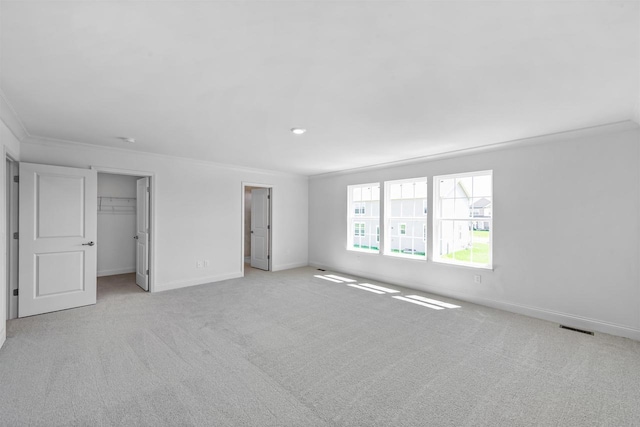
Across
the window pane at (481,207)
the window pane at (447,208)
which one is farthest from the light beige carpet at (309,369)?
the window pane at (447,208)

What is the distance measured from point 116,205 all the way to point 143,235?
2.06m

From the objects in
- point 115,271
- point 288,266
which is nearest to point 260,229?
point 288,266

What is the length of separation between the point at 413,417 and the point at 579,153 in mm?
3703

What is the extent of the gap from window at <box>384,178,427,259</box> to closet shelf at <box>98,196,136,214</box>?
5.77 metres

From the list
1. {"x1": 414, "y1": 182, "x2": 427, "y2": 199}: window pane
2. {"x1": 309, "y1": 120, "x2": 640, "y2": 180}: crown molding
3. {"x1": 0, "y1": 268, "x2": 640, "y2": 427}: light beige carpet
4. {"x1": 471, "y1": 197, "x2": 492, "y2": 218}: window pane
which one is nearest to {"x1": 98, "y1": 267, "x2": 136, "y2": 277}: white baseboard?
{"x1": 0, "y1": 268, "x2": 640, "y2": 427}: light beige carpet

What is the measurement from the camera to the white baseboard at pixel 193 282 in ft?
16.8

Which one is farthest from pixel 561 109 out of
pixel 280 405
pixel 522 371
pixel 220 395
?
pixel 220 395

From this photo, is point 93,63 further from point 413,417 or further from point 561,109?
point 561,109

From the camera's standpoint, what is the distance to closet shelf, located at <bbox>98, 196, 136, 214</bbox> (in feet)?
21.2

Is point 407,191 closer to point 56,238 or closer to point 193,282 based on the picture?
point 193,282

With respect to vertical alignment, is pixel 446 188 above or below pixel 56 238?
above

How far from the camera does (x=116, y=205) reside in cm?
665

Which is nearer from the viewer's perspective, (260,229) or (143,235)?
(143,235)

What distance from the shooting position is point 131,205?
22.4 ft
